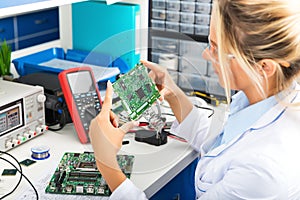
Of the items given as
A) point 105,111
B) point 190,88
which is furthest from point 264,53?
point 190,88

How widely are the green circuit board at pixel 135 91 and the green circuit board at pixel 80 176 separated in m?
0.16

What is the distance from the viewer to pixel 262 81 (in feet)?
3.76

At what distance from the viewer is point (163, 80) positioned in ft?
5.26

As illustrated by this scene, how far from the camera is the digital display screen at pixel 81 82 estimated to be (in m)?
1.67

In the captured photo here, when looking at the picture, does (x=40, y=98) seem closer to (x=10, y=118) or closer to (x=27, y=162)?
(x=10, y=118)

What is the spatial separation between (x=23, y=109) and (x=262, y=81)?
0.87 meters

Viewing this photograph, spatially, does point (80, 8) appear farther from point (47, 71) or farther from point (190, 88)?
point (190, 88)

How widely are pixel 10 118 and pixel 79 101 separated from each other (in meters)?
0.25

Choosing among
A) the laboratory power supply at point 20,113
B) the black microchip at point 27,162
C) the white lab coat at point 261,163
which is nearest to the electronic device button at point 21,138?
the laboratory power supply at point 20,113

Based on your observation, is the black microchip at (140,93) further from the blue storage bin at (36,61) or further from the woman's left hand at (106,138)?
the blue storage bin at (36,61)

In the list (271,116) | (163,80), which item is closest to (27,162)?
(163,80)

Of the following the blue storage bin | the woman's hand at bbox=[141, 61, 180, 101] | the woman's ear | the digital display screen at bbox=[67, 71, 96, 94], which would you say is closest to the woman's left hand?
the woman's hand at bbox=[141, 61, 180, 101]

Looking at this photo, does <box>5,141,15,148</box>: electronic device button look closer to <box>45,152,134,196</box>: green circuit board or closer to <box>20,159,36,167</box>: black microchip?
<box>20,159,36,167</box>: black microchip

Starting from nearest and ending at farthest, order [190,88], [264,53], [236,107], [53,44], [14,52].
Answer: [264,53] → [236,107] → [190,88] → [14,52] → [53,44]
